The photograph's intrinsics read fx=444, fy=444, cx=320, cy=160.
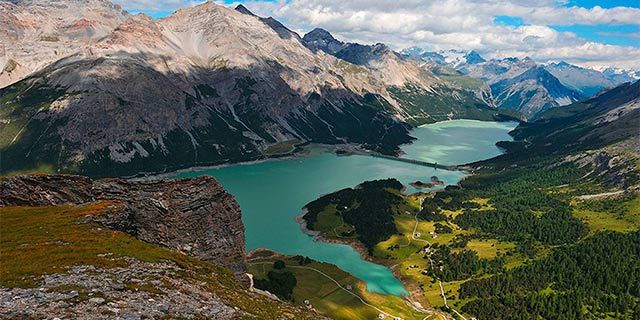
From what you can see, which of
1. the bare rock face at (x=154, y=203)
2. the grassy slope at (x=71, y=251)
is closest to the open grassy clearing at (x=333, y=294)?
the bare rock face at (x=154, y=203)

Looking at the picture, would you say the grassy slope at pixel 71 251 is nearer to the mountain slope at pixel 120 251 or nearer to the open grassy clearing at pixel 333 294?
the mountain slope at pixel 120 251

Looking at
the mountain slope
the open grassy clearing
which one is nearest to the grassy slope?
the mountain slope

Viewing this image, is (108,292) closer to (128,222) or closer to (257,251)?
(128,222)

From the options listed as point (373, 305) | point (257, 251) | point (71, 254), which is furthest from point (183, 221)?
point (257, 251)

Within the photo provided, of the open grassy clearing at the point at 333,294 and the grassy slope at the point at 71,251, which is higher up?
the grassy slope at the point at 71,251

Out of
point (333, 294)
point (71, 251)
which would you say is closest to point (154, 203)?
point (71, 251)

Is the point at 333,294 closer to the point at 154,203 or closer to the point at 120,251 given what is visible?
the point at 154,203

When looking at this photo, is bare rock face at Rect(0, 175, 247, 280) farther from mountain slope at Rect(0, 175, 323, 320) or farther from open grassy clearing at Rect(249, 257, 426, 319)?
open grassy clearing at Rect(249, 257, 426, 319)

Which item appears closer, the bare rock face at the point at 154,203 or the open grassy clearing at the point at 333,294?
the bare rock face at the point at 154,203
